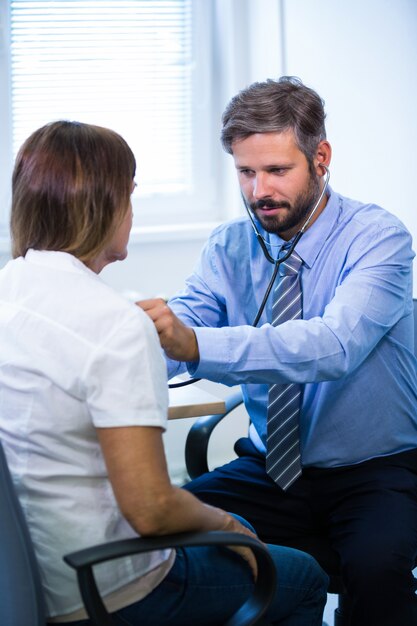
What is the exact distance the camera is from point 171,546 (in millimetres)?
A: 1062

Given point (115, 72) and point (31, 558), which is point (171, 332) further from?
point (115, 72)

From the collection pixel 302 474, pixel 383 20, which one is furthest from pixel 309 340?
pixel 383 20

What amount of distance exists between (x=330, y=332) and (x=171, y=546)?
578 mm

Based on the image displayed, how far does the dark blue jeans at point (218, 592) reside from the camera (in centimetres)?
116

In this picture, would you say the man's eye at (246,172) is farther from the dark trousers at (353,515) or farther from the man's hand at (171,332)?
the dark trousers at (353,515)

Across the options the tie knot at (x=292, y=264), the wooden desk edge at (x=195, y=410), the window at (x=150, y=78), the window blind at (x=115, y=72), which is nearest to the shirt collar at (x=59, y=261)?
the wooden desk edge at (x=195, y=410)

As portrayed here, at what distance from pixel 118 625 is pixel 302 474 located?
2.15ft

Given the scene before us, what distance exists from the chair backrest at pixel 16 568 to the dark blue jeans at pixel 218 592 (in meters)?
0.10

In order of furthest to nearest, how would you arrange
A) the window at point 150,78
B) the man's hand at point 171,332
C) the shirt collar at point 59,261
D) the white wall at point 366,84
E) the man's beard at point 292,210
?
the window at point 150,78
the white wall at point 366,84
the man's beard at point 292,210
the man's hand at point 171,332
the shirt collar at point 59,261

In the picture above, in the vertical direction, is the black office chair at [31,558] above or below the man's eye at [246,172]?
below

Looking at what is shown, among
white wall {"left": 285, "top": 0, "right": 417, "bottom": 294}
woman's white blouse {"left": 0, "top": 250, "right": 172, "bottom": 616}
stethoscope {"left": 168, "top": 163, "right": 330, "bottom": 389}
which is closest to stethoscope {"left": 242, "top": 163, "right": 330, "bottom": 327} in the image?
stethoscope {"left": 168, "top": 163, "right": 330, "bottom": 389}

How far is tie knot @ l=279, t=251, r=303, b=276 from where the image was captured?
68.7 inches

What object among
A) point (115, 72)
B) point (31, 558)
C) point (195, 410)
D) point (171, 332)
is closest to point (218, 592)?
point (31, 558)

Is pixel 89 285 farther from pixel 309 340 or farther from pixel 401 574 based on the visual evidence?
pixel 401 574
